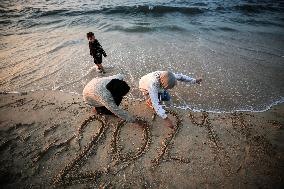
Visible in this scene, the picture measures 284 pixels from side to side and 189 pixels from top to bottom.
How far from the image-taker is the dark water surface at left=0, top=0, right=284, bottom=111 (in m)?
5.46

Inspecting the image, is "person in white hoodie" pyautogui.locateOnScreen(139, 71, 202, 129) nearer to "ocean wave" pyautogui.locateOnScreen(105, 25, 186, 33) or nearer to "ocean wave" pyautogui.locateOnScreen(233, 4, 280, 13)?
"ocean wave" pyautogui.locateOnScreen(105, 25, 186, 33)

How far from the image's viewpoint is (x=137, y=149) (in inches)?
149

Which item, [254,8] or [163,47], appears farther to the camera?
[254,8]

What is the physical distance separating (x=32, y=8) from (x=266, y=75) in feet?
47.9

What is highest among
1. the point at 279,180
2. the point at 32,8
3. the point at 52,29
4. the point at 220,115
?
the point at 32,8

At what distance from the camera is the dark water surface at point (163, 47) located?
5.46 m

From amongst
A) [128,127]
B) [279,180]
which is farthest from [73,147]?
[279,180]

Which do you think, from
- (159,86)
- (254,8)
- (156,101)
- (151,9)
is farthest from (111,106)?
(254,8)

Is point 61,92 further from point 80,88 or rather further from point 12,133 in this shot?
point 12,133

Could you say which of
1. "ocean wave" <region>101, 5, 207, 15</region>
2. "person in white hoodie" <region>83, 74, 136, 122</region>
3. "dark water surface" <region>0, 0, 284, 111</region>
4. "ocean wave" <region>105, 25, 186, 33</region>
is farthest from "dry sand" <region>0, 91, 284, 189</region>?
"ocean wave" <region>101, 5, 207, 15</region>

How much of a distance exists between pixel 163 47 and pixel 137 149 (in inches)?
194

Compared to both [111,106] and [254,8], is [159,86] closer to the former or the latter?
[111,106]

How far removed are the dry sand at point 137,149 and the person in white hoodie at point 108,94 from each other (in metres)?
0.47

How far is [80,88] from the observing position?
5.55 meters
